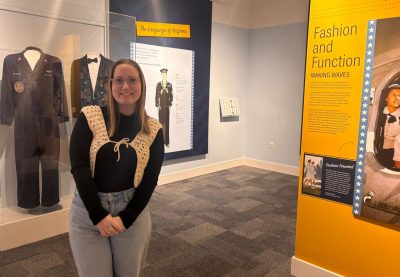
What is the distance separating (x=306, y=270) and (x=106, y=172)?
1.74m

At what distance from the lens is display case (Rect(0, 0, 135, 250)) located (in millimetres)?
2979

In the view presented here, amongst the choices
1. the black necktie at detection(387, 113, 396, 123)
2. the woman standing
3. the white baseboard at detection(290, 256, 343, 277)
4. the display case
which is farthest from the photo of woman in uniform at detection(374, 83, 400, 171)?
the display case

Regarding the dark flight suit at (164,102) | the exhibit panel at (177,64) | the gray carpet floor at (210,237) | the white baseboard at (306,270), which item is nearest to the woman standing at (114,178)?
the gray carpet floor at (210,237)

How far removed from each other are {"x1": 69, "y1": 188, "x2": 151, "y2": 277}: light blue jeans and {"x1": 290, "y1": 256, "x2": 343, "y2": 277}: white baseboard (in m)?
1.42

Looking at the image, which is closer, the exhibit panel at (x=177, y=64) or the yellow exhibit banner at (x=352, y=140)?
the yellow exhibit banner at (x=352, y=140)

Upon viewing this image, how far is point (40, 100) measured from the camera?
3.11 meters

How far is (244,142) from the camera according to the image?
632 centimetres

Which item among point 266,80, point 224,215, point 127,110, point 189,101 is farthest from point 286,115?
point 127,110

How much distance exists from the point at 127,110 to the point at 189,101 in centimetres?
366

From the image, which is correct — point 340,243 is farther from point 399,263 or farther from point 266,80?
point 266,80

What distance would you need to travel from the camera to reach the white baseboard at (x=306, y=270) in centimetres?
232

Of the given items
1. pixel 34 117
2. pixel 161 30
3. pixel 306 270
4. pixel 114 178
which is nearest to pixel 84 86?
pixel 34 117

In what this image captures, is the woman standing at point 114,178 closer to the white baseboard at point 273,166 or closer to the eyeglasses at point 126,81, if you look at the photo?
the eyeglasses at point 126,81

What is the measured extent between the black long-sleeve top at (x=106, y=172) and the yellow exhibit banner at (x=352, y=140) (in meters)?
1.30
